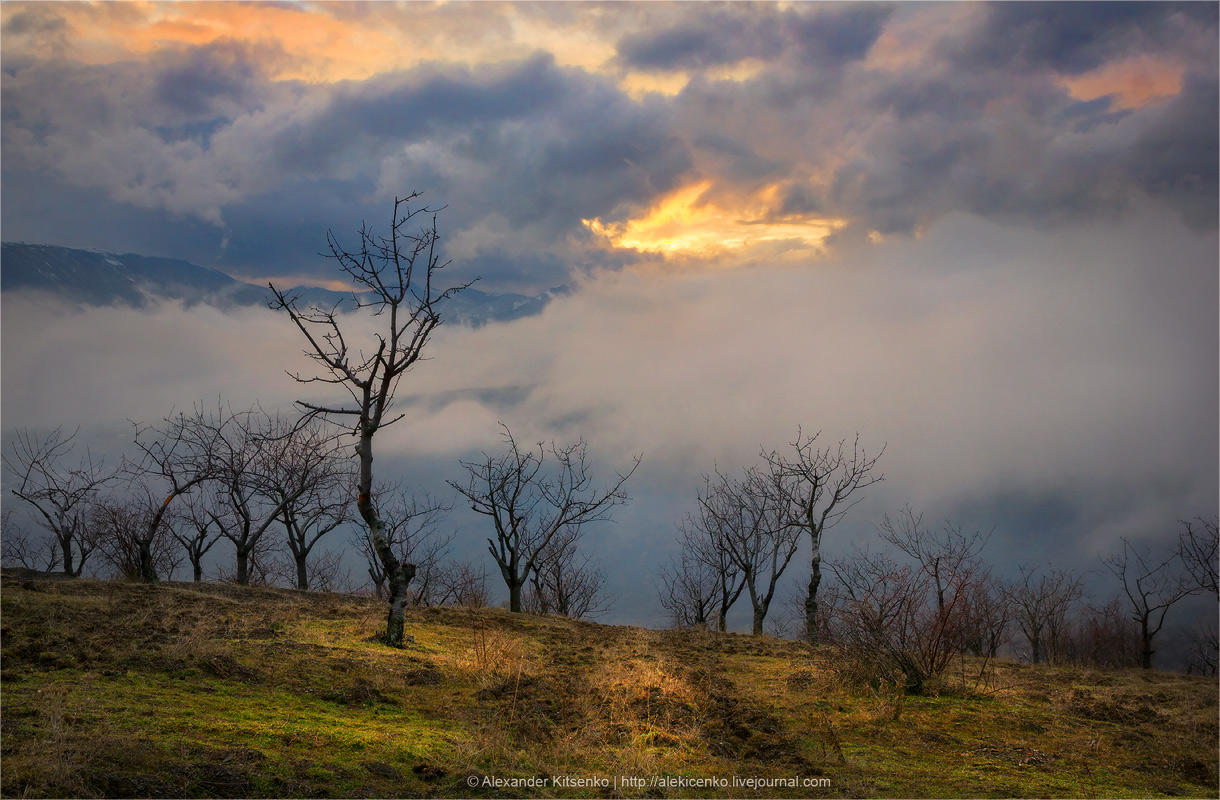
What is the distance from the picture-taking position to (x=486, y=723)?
7539 mm

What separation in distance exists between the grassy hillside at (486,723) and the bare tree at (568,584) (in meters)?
22.1

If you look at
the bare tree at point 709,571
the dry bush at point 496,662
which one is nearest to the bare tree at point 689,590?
the bare tree at point 709,571

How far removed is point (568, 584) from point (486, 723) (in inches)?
1397

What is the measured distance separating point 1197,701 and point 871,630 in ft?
21.2

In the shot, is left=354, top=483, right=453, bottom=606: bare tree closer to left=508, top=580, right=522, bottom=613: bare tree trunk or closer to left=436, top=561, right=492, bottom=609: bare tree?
left=436, top=561, right=492, bottom=609: bare tree

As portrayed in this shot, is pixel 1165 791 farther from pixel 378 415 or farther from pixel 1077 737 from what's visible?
pixel 378 415

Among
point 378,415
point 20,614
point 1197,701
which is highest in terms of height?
point 378,415

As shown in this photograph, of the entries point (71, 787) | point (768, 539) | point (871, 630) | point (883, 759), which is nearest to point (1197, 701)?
point (871, 630)

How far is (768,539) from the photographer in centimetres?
3109

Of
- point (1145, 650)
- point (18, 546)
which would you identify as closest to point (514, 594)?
point (1145, 650)

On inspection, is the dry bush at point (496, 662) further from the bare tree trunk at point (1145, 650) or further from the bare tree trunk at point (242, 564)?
the bare tree trunk at point (1145, 650)

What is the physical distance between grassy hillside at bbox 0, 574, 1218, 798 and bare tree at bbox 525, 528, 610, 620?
22.1 meters

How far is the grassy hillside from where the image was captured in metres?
5.69

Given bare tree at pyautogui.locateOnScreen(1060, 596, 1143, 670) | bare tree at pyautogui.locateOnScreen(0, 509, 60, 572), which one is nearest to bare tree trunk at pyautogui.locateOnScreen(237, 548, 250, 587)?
bare tree at pyautogui.locateOnScreen(0, 509, 60, 572)
